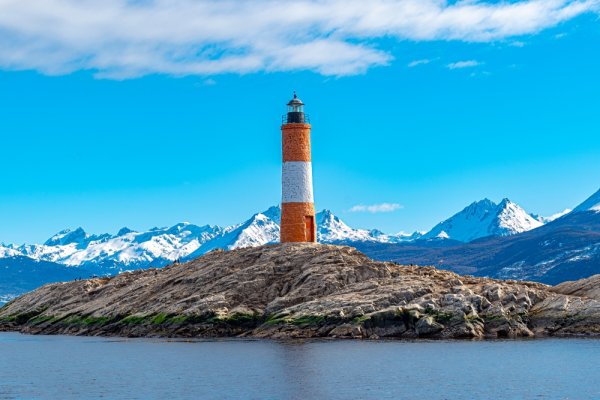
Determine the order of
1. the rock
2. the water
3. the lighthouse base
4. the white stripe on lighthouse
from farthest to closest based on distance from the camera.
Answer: the lighthouse base, the white stripe on lighthouse, the rock, the water

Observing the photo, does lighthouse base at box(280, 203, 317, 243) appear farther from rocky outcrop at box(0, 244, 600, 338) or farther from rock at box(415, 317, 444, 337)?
rock at box(415, 317, 444, 337)

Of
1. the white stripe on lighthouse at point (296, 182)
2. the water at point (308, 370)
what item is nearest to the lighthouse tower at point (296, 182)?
the white stripe on lighthouse at point (296, 182)

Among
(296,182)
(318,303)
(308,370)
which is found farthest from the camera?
(296,182)

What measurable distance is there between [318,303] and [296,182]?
21686 millimetres

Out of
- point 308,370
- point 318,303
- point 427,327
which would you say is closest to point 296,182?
point 318,303

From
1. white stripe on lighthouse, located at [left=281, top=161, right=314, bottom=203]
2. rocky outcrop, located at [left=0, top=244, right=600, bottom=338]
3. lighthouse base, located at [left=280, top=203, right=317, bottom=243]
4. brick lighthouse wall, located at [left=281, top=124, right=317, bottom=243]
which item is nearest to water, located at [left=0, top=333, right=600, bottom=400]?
rocky outcrop, located at [left=0, top=244, right=600, bottom=338]

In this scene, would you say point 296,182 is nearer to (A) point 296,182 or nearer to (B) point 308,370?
(A) point 296,182

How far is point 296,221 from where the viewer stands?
110750 millimetres

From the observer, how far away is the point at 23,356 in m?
87.7

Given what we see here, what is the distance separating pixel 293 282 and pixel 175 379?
3178 cm

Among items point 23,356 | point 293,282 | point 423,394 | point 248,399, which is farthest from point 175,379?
point 293,282

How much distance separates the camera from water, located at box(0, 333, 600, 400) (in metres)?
62.9

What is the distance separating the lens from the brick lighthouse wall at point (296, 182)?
361 ft

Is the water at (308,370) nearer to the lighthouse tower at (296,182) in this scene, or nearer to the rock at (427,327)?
the rock at (427,327)
